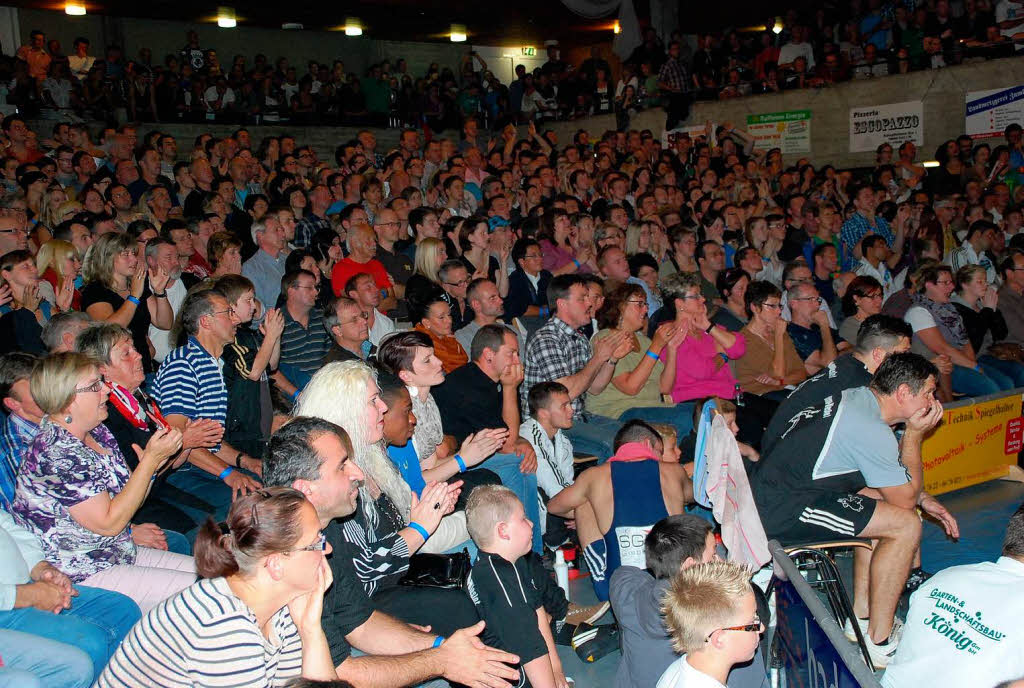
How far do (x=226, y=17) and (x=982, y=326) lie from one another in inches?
657

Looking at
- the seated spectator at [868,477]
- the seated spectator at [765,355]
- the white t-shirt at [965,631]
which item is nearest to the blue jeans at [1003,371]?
the seated spectator at [765,355]

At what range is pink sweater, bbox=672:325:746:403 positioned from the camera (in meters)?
6.59

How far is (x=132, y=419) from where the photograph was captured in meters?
4.45

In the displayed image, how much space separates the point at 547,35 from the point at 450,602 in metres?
21.4

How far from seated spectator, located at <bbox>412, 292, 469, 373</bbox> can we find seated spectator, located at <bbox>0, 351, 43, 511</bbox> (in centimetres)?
251

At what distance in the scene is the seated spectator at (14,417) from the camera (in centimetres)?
404

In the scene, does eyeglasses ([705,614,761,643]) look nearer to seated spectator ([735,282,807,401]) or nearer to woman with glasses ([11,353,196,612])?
woman with glasses ([11,353,196,612])

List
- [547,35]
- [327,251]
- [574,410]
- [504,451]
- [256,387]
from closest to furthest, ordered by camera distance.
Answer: [504,451], [256,387], [574,410], [327,251], [547,35]

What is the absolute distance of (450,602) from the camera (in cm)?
374

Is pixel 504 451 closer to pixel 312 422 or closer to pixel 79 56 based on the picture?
pixel 312 422

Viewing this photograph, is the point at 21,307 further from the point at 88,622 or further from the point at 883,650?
the point at 883,650

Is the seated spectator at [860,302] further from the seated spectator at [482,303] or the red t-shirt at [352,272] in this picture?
the red t-shirt at [352,272]

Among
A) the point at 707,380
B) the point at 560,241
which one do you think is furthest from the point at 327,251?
the point at 707,380

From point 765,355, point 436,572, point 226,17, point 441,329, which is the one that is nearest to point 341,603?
point 436,572
